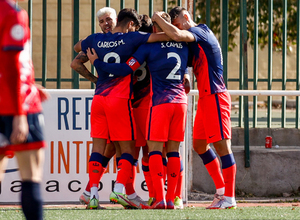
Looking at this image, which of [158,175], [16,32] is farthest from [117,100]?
[16,32]

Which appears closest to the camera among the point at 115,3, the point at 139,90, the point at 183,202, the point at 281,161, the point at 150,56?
the point at 150,56

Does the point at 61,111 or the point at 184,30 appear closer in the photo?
the point at 184,30

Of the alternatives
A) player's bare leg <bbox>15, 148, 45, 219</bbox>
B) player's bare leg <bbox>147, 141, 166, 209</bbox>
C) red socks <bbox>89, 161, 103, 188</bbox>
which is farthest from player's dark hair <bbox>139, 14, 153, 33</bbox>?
player's bare leg <bbox>15, 148, 45, 219</bbox>

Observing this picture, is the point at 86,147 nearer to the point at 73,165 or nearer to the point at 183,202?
the point at 73,165

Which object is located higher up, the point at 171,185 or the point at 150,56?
the point at 150,56

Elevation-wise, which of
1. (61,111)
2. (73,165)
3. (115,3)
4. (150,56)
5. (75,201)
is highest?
(115,3)

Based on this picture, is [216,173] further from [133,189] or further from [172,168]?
[133,189]

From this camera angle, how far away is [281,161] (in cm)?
716

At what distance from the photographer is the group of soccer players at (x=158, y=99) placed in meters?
4.98

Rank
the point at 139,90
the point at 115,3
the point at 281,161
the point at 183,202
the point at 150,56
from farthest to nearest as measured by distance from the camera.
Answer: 1. the point at 115,3
2. the point at 281,161
3. the point at 183,202
4. the point at 139,90
5. the point at 150,56

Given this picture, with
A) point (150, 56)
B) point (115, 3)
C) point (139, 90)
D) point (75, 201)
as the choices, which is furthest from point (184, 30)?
point (115, 3)

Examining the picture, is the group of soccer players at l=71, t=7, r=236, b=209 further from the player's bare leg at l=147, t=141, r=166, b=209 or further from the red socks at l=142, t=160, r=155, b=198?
the red socks at l=142, t=160, r=155, b=198

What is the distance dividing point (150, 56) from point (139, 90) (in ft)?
1.62

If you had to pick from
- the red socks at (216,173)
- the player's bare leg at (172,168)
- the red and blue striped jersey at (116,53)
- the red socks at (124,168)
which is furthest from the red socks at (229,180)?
the red and blue striped jersey at (116,53)
